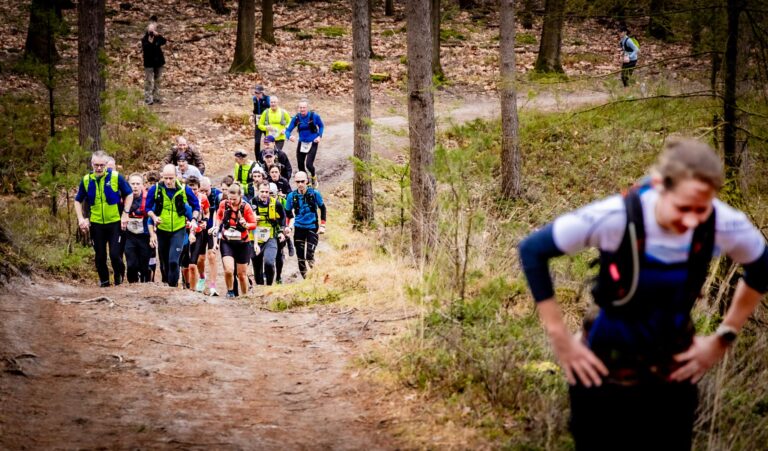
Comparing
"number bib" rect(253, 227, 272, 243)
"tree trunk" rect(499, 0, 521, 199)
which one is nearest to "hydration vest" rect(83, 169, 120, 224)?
"number bib" rect(253, 227, 272, 243)

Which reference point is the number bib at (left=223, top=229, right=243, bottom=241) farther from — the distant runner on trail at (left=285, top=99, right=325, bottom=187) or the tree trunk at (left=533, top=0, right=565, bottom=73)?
the tree trunk at (left=533, top=0, right=565, bottom=73)

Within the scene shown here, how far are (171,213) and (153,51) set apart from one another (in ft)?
46.0

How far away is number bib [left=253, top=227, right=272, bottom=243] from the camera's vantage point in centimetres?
1319

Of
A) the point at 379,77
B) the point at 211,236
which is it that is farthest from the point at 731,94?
the point at 379,77

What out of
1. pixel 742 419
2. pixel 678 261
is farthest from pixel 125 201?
pixel 678 261

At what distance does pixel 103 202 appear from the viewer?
1215 centimetres

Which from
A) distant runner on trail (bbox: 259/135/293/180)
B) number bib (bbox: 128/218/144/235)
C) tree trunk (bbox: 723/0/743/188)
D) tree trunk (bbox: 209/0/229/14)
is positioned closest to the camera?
tree trunk (bbox: 723/0/743/188)

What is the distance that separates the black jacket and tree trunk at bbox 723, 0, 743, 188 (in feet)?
66.1

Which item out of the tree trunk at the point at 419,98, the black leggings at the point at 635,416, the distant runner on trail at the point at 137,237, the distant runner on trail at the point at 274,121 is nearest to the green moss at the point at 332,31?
the distant runner on trail at the point at 274,121

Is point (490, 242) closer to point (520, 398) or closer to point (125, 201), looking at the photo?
point (520, 398)

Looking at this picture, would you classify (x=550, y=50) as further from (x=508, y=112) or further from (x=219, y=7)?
(x=219, y=7)

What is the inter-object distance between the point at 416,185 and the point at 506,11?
8086mm

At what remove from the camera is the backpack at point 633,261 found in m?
3.43

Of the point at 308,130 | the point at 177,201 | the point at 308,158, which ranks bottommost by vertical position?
the point at 308,158
